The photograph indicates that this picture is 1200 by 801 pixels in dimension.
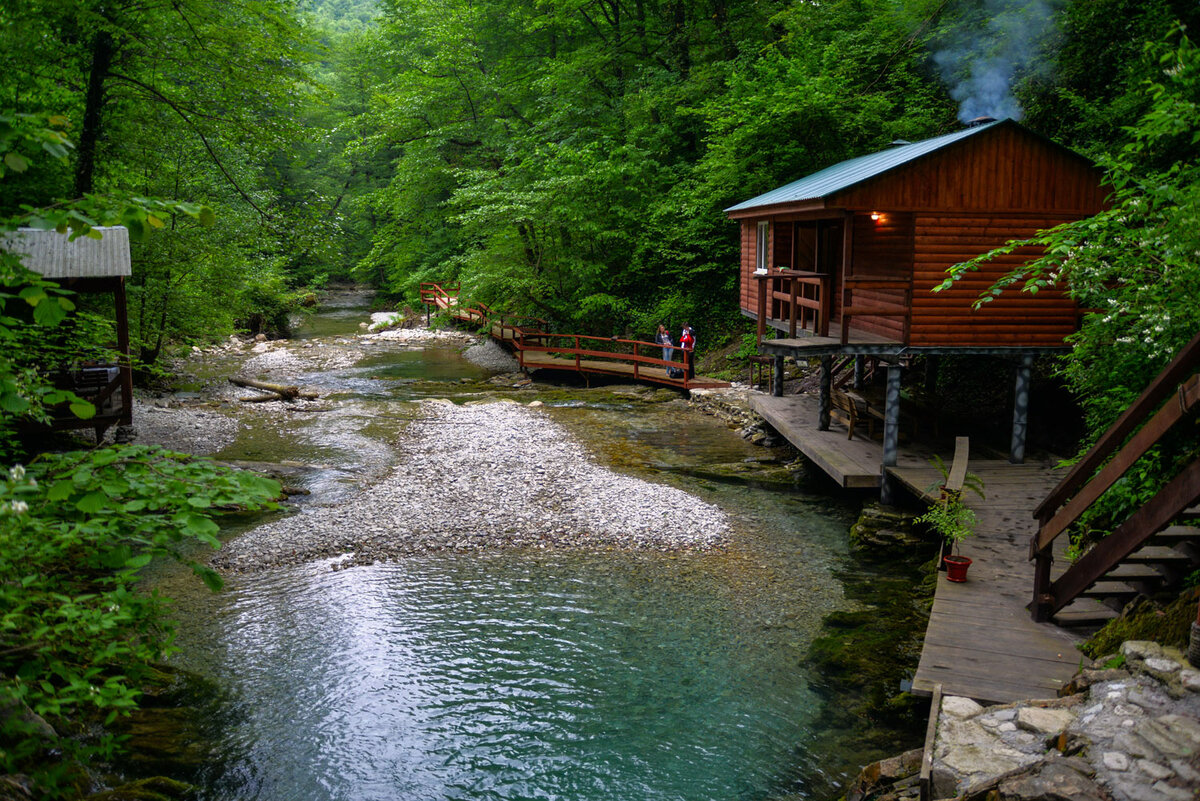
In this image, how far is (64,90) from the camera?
14.1m

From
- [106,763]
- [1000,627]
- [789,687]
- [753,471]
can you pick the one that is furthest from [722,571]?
[106,763]

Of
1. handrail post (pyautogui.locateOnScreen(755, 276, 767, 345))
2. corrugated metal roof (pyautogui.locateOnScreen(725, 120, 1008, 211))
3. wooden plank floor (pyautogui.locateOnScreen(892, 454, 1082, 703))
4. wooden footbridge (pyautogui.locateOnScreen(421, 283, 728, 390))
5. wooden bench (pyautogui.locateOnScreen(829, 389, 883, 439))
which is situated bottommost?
wooden plank floor (pyautogui.locateOnScreen(892, 454, 1082, 703))

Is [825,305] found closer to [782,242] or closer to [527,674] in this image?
[782,242]

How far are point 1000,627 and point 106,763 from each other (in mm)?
7758

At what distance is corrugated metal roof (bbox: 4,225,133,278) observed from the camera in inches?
516

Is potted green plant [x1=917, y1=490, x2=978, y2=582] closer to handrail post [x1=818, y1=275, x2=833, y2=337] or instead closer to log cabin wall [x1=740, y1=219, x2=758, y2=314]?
handrail post [x1=818, y1=275, x2=833, y2=337]

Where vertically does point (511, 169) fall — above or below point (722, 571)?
above

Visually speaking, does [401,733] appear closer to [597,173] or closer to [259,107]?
[259,107]

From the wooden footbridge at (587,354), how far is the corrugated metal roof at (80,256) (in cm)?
1237

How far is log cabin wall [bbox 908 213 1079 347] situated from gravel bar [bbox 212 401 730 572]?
4.57 meters

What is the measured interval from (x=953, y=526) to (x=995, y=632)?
1.85m

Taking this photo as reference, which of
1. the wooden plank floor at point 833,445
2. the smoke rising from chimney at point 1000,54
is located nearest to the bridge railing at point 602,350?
the wooden plank floor at point 833,445

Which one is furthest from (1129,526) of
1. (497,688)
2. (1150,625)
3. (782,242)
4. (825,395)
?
(782,242)

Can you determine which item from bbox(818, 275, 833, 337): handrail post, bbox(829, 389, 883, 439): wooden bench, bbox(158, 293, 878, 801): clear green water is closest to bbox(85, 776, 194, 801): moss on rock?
bbox(158, 293, 878, 801): clear green water
